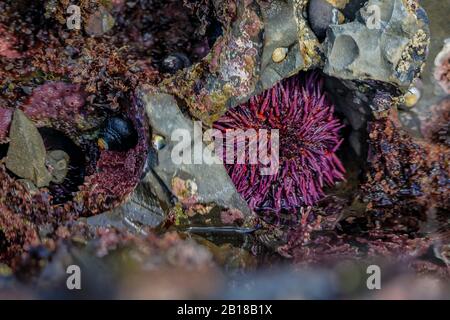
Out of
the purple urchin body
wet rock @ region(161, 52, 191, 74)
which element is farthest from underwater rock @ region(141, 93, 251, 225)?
wet rock @ region(161, 52, 191, 74)

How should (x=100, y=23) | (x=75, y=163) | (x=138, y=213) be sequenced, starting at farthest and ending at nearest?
(x=75, y=163) < (x=100, y=23) < (x=138, y=213)

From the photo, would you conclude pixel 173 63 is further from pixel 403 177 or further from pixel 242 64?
pixel 403 177

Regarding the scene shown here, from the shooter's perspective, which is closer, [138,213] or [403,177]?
[138,213]

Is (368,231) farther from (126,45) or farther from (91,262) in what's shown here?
(126,45)

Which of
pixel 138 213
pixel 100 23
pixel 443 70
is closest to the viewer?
pixel 138 213

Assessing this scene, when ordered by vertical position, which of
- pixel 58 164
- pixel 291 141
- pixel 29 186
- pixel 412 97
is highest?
pixel 412 97

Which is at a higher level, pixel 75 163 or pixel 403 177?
pixel 75 163

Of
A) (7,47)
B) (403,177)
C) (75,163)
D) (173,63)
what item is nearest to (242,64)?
(173,63)
